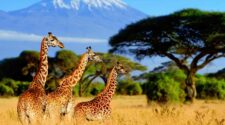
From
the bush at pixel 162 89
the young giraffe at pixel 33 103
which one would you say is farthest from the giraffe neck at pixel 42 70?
the bush at pixel 162 89

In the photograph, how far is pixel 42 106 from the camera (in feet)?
35.1

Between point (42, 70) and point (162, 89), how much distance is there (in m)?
18.4

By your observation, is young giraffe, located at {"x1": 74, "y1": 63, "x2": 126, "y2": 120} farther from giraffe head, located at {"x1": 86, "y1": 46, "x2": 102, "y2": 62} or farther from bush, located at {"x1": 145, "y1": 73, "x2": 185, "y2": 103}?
bush, located at {"x1": 145, "y1": 73, "x2": 185, "y2": 103}

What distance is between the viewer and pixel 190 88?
32219 millimetres

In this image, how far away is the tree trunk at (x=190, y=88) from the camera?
31472 mm

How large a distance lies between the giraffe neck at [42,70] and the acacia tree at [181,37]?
22.3 metres

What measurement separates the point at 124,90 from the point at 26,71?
8.00 meters

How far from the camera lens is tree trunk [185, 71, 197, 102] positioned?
31472mm

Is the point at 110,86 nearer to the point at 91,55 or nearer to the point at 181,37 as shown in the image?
the point at 91,55

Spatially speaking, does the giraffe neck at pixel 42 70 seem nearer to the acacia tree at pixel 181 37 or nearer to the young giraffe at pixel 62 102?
the young giraffe at pixel 62 102

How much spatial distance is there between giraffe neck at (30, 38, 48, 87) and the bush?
17.9 metres

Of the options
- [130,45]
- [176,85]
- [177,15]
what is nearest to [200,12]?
[177,15]

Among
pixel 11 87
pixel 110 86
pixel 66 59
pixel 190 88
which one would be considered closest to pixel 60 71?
pixel 66 59

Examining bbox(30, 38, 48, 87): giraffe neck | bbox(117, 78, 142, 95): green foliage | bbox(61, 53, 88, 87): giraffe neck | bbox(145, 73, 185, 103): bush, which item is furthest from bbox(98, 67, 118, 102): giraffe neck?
bbox(117, 78, 142, 95): green foliage
